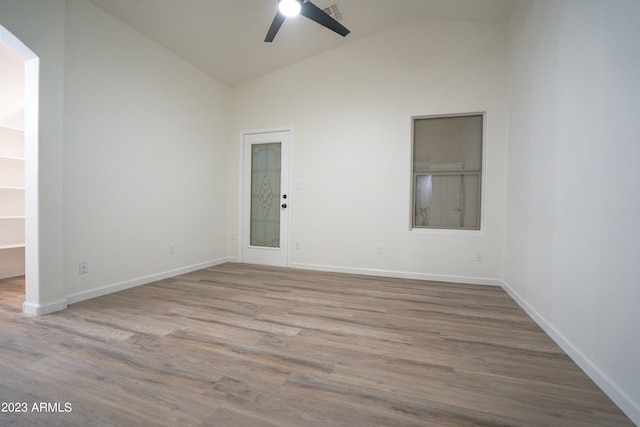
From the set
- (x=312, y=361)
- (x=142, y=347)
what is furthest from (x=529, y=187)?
(x=142, y=347)

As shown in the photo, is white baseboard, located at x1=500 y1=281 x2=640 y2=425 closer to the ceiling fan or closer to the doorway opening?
the ceiling fan

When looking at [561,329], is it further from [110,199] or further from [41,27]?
[41,27]

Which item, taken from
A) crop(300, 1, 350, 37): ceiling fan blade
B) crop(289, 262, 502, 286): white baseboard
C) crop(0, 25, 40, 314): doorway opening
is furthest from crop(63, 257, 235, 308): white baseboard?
crop(300, 1, 350, 37): ceiling fan blade

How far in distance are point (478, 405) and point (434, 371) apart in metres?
0.30

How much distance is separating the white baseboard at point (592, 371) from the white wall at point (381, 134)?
4.56 ft

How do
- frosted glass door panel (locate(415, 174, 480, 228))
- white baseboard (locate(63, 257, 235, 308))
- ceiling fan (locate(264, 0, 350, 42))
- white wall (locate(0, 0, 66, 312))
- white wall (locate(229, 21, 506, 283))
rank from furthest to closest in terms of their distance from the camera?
frosted glass door panel (locate(415, 174, 480, 228)), white wall (locate(229, 21, 506, 283)), white baseboard (locate(63, 257, 235, 308)), ceiling fan (locate(264, 0, 350, 42)), white wall (locate(0, 0, 66, 312))

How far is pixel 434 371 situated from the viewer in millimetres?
1667

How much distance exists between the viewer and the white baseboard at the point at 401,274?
3646 mm

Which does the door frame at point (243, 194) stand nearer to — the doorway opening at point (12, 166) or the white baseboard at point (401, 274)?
the white baseboard at point (401, 274)

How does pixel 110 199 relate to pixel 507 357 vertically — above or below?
above

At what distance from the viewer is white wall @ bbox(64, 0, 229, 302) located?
8.92 feet

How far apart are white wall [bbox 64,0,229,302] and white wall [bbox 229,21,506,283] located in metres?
1.14

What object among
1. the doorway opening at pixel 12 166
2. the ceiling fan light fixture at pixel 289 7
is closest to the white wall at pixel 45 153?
the doorway opening at pixel 12 166

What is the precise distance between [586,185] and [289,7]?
8.47ft
